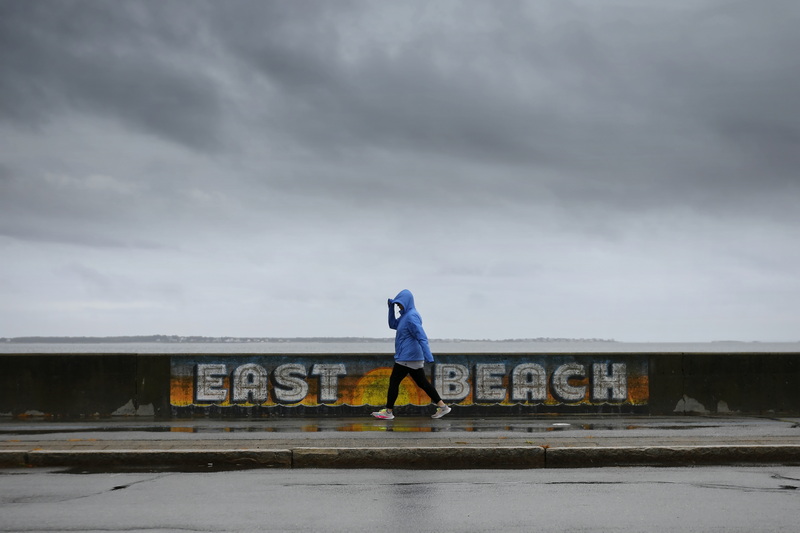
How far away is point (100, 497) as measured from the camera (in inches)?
271

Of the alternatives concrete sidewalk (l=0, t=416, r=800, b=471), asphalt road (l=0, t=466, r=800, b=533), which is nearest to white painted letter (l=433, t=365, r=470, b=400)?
concrete sidewalk (l=0, t=416, r=800, b=471)

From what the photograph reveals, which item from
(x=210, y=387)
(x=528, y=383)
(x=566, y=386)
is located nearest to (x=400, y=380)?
(x=528, y=383)

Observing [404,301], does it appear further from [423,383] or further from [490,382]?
[490,382]

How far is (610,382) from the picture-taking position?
42.5ft

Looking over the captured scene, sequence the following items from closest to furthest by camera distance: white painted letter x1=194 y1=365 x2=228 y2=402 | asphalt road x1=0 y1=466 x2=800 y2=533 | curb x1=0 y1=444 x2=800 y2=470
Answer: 1. asphalt road x1=0 y1=466 x2=800 y2=533
2. curb x1=0 y1=444 x2=800 y2=470
3. white painted letter x1=194 y1=365 x2=228 y2=402

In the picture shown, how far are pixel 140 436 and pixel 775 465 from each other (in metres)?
6.92

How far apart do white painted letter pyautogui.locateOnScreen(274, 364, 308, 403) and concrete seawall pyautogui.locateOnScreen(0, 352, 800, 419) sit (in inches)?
0.6

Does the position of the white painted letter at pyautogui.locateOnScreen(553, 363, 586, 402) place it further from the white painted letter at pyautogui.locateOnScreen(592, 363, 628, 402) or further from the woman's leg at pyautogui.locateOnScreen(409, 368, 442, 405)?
the woman's leg at pyautogui.locateOnScreen(409, 368, 442, 405)

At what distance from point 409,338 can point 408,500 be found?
5.36 m

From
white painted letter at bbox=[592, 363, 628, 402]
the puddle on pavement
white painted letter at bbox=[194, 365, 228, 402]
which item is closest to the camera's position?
the puddle on pavement

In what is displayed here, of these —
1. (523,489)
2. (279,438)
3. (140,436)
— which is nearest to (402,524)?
(523,489)

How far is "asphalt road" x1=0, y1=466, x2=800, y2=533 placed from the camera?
5914 millimetres

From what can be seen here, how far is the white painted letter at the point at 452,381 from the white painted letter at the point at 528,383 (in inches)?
28.8

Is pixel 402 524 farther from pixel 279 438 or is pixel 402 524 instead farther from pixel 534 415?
pixel 534 415
